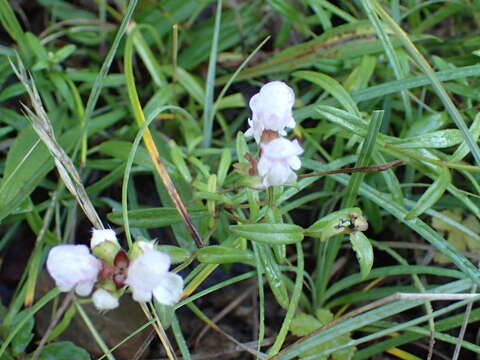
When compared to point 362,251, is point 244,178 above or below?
above

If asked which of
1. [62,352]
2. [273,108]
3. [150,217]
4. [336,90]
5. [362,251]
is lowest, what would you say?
[62,352]

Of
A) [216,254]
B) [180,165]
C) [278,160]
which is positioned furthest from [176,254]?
[180,165]

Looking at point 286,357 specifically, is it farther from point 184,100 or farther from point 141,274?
point 184,100

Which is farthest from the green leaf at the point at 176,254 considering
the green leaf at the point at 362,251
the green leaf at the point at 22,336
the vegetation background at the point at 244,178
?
the green leaf at the point at 22,336

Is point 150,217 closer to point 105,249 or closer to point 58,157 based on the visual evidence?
point 58,157

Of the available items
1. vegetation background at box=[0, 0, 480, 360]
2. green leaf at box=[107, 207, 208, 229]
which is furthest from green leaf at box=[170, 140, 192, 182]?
green leaf at box=[107, 207, 208, 229]

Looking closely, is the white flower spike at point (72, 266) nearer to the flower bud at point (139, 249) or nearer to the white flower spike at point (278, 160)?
the flower bud at point (139, 249)
